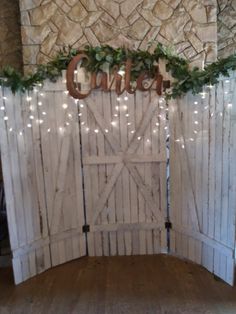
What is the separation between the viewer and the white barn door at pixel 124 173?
282cm

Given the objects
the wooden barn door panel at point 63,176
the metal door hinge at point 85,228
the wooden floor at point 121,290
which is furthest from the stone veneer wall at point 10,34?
the wooden floor at point 121,290

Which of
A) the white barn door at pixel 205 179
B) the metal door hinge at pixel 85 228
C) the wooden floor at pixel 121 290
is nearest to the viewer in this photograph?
the wooden floor at pixel 121 290

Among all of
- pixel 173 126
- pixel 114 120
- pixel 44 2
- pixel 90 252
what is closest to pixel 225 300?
pixel 90 252

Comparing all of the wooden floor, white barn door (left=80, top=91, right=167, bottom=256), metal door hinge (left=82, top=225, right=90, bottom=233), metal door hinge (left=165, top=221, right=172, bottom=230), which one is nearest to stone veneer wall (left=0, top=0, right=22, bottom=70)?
white barn door (left=80, top=91, right=167, bottom=256)

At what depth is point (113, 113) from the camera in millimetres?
2822

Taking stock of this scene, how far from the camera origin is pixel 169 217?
3.01 meters

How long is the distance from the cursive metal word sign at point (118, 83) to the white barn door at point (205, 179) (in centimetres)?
27

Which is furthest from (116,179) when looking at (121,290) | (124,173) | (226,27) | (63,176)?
(226,27)

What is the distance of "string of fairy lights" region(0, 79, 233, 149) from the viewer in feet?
7.94

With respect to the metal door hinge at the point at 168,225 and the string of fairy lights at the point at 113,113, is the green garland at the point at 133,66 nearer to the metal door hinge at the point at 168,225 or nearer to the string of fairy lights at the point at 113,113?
the string of fairy lights at the point at 113,113

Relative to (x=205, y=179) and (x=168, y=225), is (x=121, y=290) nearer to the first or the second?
(x=168, y=225)

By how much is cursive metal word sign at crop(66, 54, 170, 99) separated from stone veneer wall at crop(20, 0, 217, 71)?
0.93 metres

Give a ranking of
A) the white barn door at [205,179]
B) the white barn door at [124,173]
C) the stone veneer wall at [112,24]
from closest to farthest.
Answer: the white barn door at [205,179], the white barn door at [124,173], the stone veneer wall at [112,24]

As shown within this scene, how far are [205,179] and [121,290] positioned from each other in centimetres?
123
